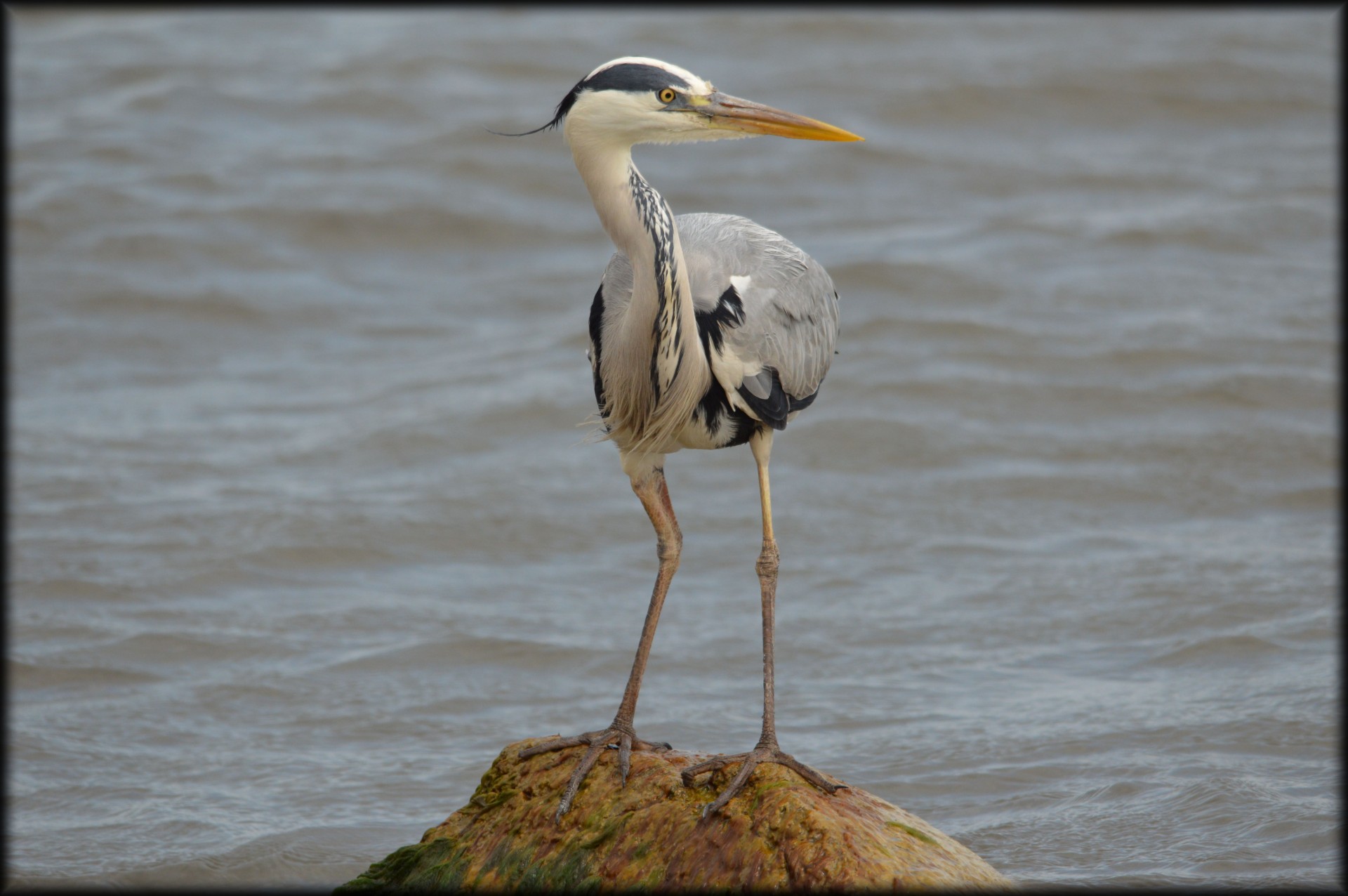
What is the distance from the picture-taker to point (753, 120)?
472 cm

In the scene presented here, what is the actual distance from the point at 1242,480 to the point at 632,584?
4.33m

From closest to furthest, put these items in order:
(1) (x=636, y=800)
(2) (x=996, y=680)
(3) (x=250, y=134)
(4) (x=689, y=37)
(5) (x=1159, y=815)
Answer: (1) (x=636, y=800) → (5) (x=1159, y=815) → (2) (x=996, y=680) → (3) (x=250, y=134) → (4) (x=689, y=37)

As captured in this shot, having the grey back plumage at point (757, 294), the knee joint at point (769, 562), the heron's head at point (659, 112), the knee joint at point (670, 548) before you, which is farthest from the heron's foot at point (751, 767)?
the heron's head at point (659, 112)

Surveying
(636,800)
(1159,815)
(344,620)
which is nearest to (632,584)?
(344,620)

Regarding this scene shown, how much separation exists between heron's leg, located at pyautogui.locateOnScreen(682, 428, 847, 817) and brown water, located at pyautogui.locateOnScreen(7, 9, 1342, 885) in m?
1.50

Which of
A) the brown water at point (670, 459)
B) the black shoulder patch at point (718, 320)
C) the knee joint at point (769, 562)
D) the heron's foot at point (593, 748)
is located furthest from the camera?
the brown water at point (670, 459)

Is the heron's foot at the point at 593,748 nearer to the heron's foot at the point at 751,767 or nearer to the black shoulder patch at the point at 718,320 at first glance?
the heron's foot at the point at 751,767

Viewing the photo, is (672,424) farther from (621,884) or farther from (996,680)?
(996,680)

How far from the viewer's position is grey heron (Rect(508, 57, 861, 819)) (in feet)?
15.4

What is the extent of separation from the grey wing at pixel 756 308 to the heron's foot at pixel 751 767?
1.21 meters

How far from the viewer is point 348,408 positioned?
11.4 metres

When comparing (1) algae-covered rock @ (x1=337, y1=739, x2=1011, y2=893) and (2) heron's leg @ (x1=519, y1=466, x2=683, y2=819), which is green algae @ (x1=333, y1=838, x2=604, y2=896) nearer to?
(1) algae-covered rock @ (x1=337, y1=739, x2=1011, y2=893)

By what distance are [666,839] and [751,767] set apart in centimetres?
33

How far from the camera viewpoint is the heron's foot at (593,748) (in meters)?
4.64
